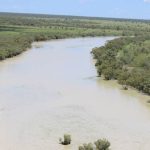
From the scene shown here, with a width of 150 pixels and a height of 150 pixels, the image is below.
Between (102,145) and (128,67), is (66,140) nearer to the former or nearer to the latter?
(102,145)

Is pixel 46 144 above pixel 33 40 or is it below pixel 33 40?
above

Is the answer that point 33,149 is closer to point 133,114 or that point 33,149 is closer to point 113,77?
point 133,114

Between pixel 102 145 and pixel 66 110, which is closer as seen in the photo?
pixel 102 145

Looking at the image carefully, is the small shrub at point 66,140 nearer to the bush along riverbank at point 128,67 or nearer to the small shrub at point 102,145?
the small shrub at point 102,145

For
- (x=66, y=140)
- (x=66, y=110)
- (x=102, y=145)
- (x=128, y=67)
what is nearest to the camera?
(x=102, y=145)

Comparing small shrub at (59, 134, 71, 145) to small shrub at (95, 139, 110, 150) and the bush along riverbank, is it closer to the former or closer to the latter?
small shrub at (95, 139, 110, 150)

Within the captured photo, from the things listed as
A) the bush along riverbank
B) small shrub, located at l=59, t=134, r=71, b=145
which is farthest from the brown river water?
the bush along riverbank

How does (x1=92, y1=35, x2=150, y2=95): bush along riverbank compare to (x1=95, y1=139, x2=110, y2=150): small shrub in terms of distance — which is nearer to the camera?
(x1=95, y1=139, x2=110, y2=150): small shrub

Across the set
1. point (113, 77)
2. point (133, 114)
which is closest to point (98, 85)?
point (113, 77)

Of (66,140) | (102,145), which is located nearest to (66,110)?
(66,140)
